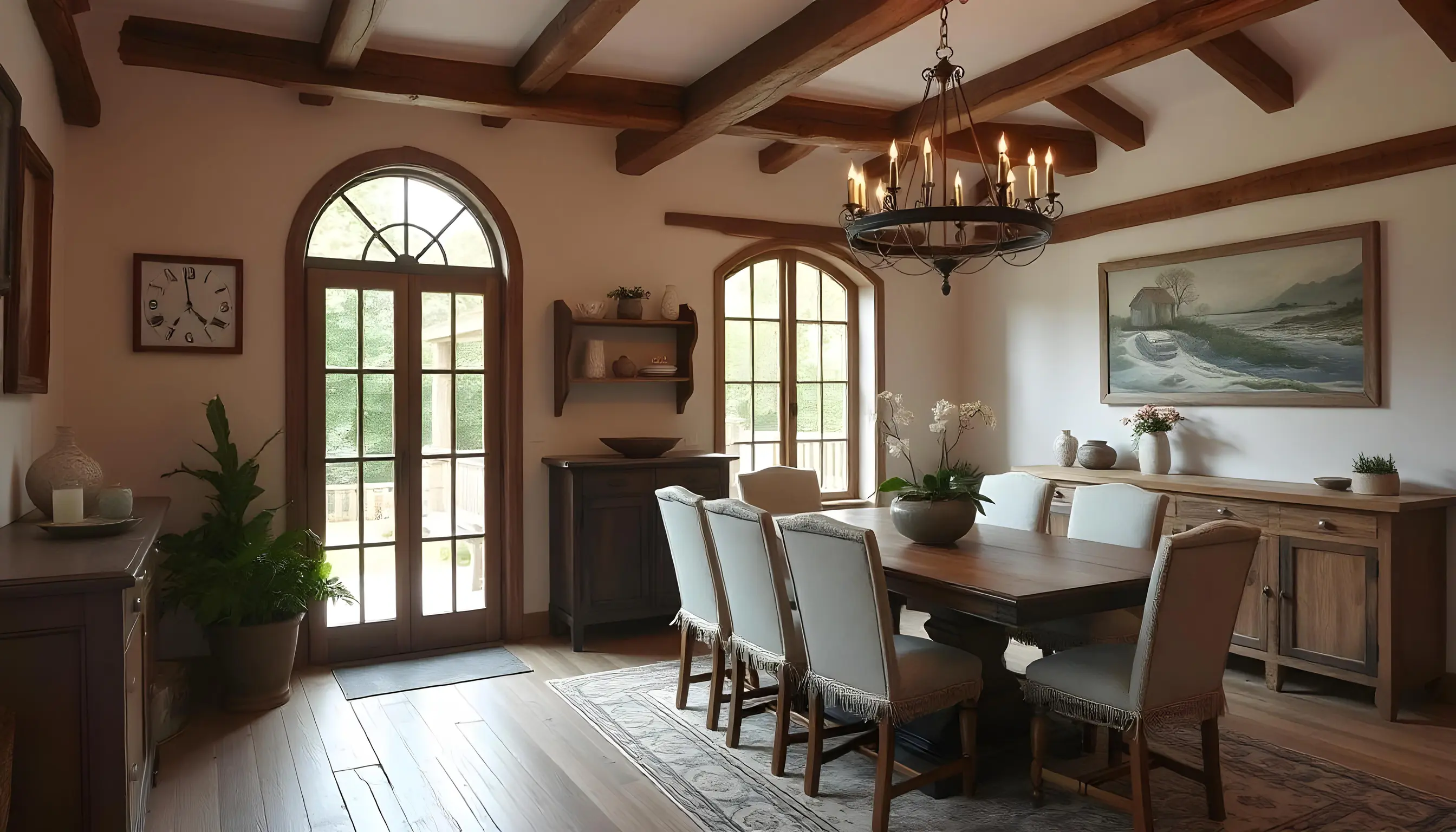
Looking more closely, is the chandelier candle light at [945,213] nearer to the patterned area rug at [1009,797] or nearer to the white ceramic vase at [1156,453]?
the patterned area rug at [1009,797]

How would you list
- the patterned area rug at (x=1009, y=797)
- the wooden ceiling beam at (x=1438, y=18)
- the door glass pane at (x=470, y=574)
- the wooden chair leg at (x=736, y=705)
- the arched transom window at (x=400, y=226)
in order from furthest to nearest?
the door glass pane at (x=470, y=574) → the arched transom window at (x=400, y=226) → the wooden ceiling beam at (x=1438, y=18) → the wooden chair leg at (x=736, y=705) → the patterned area rug at (x=1009, y=797)

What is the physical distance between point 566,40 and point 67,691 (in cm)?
280

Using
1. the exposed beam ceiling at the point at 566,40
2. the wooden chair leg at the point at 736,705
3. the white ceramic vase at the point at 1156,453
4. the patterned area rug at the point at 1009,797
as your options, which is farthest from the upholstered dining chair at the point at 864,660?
the white ceramic vase at the point at 1156,453

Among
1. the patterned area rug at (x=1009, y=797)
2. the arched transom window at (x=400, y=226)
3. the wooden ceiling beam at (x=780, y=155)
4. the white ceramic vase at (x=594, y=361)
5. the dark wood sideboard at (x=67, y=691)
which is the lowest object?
the patterned area rug at (x=1009, y=797)

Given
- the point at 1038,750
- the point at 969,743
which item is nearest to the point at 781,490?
the point at 969,743

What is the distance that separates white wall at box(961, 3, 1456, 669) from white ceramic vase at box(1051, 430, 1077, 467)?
0.27m

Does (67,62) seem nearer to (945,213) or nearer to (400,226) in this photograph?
(400,226)

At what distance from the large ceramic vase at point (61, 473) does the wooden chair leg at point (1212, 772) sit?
3.75m

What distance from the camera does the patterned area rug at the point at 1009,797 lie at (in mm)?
2959

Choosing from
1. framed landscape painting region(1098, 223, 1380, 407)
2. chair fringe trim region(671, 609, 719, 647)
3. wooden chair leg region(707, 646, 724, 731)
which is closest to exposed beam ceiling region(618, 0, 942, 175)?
chair fringe trim region(671, 609, 719, 647)

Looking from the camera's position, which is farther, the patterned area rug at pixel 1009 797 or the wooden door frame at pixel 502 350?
the wooden door frame at pixel 502 350

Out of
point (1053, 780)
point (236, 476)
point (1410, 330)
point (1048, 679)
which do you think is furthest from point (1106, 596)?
point (236, 476)

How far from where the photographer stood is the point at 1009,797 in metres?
3.15

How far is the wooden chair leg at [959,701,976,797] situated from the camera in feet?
10.1
